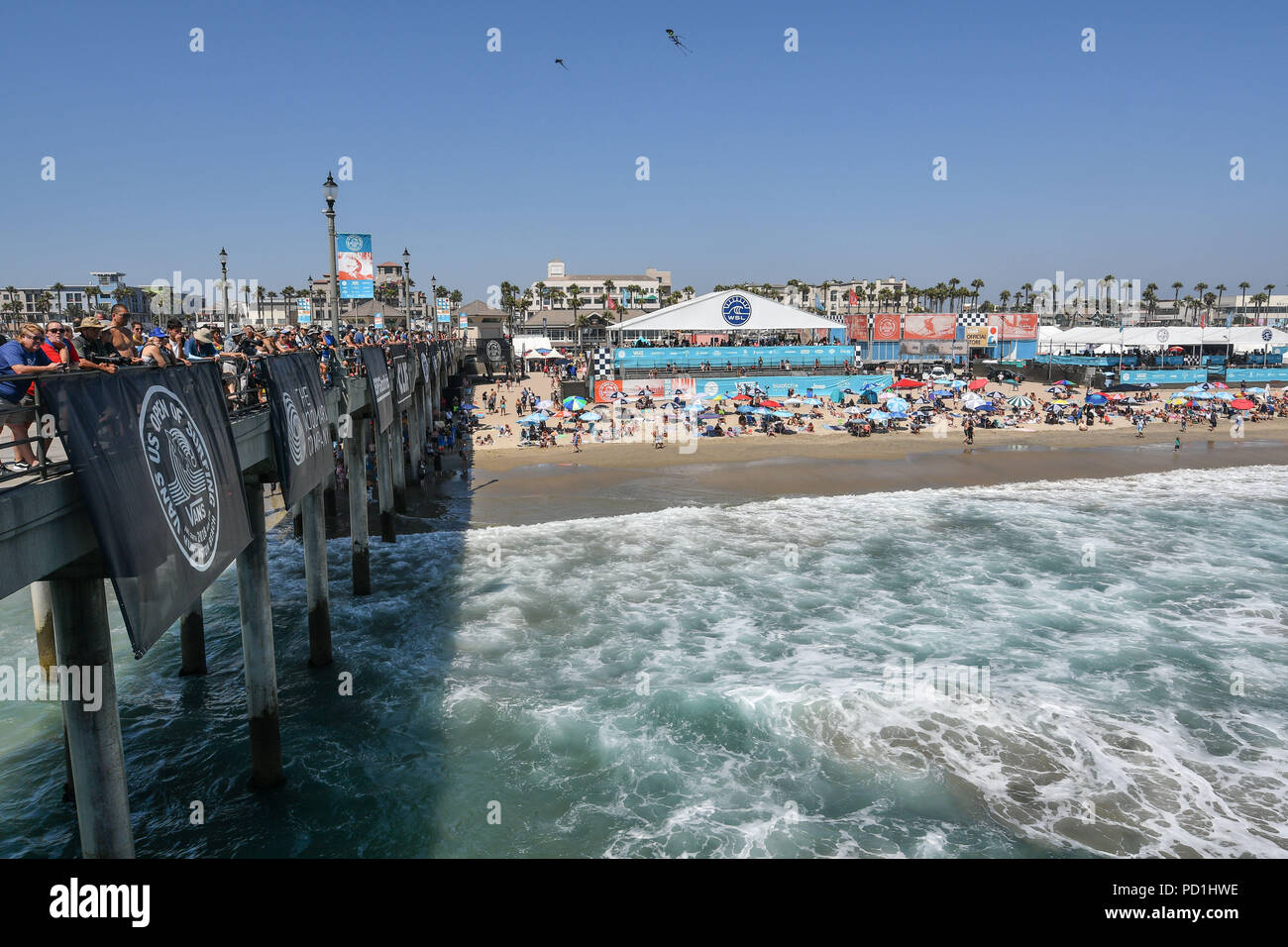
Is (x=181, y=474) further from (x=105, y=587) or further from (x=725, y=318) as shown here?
(x=725, y=318)

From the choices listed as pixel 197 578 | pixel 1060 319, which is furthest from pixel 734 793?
pixel 1060 319

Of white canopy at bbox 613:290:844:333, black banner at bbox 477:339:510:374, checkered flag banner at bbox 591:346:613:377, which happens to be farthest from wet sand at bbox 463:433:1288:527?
black banner at bbox 477:339:510:374

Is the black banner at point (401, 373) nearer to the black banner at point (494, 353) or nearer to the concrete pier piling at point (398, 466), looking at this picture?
the concrete pier piling at point (398, 466)

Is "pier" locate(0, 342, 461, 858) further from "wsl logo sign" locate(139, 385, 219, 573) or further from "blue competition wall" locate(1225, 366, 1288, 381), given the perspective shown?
"blue competition wall" locate(1225, 366, 1288, 381)

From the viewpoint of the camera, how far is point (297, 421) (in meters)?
13.9

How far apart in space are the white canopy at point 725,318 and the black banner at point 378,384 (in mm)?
42297

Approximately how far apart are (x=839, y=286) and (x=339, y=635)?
533 feet

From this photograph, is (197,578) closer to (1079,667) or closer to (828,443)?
(1079,667)

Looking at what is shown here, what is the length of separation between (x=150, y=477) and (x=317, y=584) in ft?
34.9

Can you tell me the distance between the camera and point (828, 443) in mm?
46656

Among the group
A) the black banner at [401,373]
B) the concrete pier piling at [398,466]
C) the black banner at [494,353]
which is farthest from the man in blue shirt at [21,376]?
the black banner at [494,353]

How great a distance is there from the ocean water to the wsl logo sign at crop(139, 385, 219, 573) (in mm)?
5849

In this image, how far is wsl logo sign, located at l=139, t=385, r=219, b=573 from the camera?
7617 mm

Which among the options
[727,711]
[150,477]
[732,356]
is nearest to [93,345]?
[150,477]
